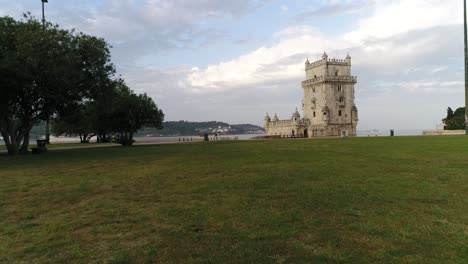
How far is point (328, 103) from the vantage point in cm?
8850

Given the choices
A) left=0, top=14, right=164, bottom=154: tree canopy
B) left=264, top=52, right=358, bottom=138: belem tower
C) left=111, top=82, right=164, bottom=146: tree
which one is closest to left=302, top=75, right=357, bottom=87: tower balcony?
left=264, top=52, right=358, bottom=138: belem tower

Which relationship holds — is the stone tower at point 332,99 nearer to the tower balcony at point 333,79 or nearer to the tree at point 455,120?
the tower balcony at point 333,79

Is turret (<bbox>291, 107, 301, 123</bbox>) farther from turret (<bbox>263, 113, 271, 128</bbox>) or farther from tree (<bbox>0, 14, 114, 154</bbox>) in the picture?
tree (<bbox>0, 14, 114, 154</bbox>)

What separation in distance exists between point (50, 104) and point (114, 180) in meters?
19.1

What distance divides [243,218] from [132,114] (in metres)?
43.4

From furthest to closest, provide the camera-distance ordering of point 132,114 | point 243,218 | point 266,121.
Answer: point 266,121
point 132,114
point 243,218

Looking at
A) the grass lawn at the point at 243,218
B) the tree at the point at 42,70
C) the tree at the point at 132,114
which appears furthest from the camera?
the tree at the point at 132,114

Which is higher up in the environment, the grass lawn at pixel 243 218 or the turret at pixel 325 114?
the turret at pixel 325 114

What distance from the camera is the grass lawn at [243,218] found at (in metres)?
6.11

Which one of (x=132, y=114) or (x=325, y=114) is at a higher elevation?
(x=325, y=114)

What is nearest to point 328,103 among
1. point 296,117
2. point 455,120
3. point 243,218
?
point 296,117

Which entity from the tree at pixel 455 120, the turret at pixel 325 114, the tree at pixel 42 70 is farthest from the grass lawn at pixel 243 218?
the turret at pixel 325 114

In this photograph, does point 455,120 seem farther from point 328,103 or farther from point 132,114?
point 132,114

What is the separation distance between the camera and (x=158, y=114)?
52.9m
